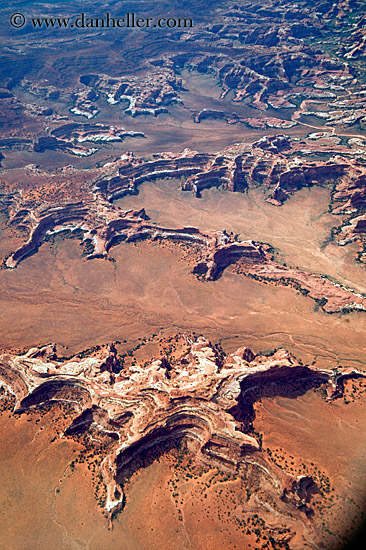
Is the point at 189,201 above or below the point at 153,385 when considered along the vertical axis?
below

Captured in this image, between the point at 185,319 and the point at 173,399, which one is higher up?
the point at 173,399

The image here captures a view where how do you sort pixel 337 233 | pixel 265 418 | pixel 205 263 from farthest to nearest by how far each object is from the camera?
pixel 337 233 < pixel 205 263 < pixel 265 418

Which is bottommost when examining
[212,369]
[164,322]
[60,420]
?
[164,322]

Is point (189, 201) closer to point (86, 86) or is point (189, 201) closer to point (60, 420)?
point (60, 420)

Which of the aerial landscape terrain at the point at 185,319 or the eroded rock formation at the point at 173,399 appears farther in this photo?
the eroded rock formation at the point at 173,399

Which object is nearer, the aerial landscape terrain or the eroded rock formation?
the aerial landscape terrain

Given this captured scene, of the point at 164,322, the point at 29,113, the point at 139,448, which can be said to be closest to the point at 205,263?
the point at 164,322

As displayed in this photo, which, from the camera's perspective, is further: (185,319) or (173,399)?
(185,319)

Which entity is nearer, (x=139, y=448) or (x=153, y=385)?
(x=139, y=448)
